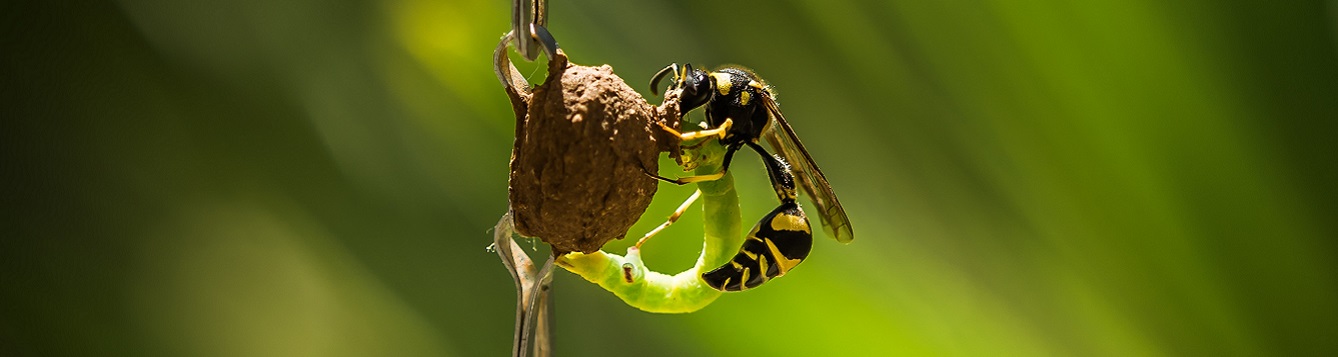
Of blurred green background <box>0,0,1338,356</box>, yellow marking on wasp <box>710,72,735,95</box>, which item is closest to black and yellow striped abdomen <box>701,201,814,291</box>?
yellow marking on wasp <box>710,72,735,95</box>

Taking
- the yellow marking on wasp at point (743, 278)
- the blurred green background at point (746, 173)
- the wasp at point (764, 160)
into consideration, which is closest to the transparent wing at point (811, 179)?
the wasp at point (764, 160)

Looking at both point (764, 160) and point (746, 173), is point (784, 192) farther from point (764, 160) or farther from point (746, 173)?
point (746, 173)

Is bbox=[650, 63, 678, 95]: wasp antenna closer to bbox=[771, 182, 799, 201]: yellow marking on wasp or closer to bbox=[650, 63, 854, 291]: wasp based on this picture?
bbox=[650, 63, 854, 291]: wasp

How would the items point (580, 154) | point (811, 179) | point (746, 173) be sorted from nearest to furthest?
point (580, 154)
point (811, 179)
point (746, 173)

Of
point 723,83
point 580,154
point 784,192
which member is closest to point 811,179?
point 784,192

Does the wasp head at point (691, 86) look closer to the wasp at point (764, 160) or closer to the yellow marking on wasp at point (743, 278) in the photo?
the wasp at point (764, 160)

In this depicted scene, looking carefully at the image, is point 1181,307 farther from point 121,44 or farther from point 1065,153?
point 121,44
